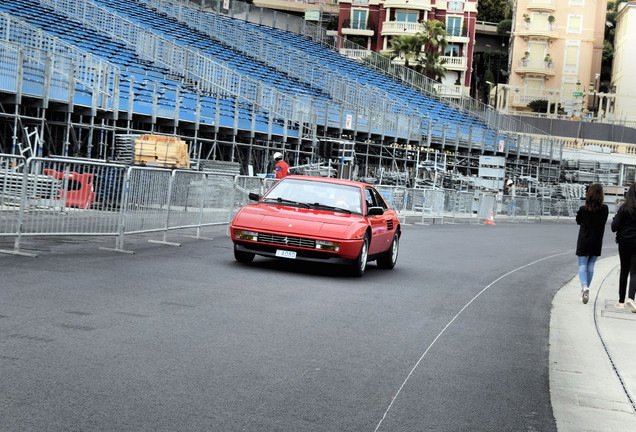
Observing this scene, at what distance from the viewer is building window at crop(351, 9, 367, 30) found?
3543 inches

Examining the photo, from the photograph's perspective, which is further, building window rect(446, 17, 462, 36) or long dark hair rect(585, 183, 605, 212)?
building window rect(446, 17, 462, 36)

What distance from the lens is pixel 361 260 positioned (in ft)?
46.2

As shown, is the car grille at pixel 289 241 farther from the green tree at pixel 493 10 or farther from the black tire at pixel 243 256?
the green tree at pixel 493 10

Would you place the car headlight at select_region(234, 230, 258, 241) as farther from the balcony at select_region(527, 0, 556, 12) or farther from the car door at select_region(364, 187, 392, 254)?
the balcony at select_region(527, 0, 556, 12)

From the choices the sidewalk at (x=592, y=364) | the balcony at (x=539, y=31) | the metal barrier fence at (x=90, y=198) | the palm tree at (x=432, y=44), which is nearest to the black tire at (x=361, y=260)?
the sidewalk at (x=592, y=364)

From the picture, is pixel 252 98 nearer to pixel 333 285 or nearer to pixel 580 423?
pixel 333 285

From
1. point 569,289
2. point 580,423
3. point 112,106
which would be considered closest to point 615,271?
point 569,289

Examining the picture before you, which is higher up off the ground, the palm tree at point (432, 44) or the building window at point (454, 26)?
the building window at point (454, 26)

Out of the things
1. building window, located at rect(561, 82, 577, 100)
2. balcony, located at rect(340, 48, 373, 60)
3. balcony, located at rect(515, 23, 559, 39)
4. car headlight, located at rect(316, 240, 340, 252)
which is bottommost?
car headlight, located at rect(316, 240, 340, 252)

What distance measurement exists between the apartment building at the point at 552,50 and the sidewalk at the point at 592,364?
81.8m

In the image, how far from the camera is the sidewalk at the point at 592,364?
6.61m

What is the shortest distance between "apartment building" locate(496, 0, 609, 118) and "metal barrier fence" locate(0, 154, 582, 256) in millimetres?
75880

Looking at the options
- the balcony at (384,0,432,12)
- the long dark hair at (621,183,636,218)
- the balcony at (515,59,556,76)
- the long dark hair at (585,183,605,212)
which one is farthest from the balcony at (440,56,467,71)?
the long dark hair at (621,183,636,218)

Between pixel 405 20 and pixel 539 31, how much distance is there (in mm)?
14581
